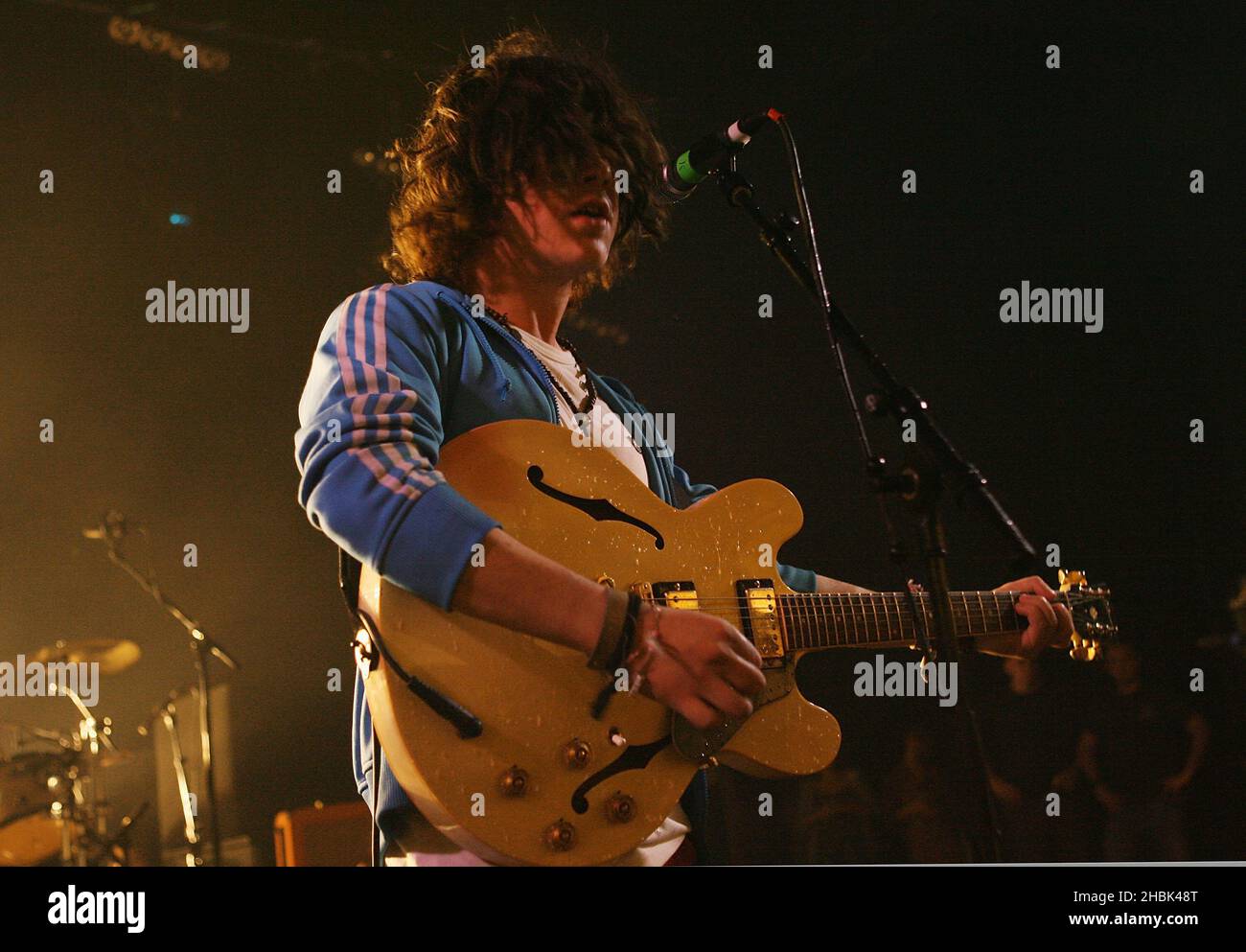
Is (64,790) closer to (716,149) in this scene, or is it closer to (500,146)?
(500,146)

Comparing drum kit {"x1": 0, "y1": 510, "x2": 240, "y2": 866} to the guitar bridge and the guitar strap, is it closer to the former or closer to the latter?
the guitar strap

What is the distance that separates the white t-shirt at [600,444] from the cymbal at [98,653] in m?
1.53

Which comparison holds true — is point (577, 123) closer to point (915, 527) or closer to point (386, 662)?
point (915, 527)

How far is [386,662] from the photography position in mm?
1344

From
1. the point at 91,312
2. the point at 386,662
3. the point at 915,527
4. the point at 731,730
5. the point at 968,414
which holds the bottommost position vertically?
the point at 731,730

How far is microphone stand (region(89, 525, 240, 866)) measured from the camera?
2699 millimetres

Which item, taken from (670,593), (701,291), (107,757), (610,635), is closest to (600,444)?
(670,593)

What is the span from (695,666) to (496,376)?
0.58 m

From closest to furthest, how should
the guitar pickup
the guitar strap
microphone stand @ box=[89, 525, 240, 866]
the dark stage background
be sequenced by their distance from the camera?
the guitar strap
the guitar pickup
the dark stage background
microphone stand @ box=[89, 525, 240, 866]

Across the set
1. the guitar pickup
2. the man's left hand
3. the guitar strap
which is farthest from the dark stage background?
the guitar strap

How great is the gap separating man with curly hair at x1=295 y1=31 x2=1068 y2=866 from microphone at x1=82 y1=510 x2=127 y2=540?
1186mm

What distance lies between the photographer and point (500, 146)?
191 centimetres
